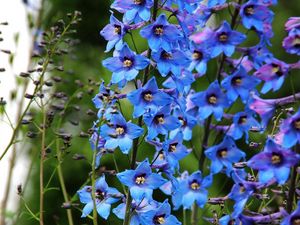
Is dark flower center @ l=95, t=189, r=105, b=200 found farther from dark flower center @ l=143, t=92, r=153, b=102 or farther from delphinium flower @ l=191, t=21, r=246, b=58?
delphinium flower @ l=191, t=21, r=246, b=58

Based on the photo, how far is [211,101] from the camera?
3402 mm

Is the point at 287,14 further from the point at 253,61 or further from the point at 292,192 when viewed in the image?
the point at 292,192

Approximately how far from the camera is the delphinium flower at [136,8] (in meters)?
2.97

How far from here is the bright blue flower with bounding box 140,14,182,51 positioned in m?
2.94

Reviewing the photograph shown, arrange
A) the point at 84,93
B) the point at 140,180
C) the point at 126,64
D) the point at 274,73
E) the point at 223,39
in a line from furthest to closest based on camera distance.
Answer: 1. the point at 84,93
2. the point at 223,39
3. the point at 126,64
4. the point at 140,180
5. the point at 274,73

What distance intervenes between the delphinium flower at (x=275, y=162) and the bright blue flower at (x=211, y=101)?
962 mm

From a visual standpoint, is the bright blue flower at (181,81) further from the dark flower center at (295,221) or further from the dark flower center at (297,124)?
the dark flower center at (295,221)

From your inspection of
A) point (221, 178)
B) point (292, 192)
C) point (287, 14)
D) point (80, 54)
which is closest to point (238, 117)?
point (292, 192)

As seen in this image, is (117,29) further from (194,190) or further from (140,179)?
(194,190)

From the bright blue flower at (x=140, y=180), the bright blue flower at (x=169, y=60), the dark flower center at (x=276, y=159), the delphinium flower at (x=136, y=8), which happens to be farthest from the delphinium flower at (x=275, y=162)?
the delphinium flower at (x=136, y=8)

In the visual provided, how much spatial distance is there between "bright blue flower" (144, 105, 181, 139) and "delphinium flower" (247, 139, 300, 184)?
1.99 feet

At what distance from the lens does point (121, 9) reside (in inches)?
123

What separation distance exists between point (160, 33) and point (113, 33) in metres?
0.27

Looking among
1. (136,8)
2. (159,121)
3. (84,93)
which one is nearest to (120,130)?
(159,121)
